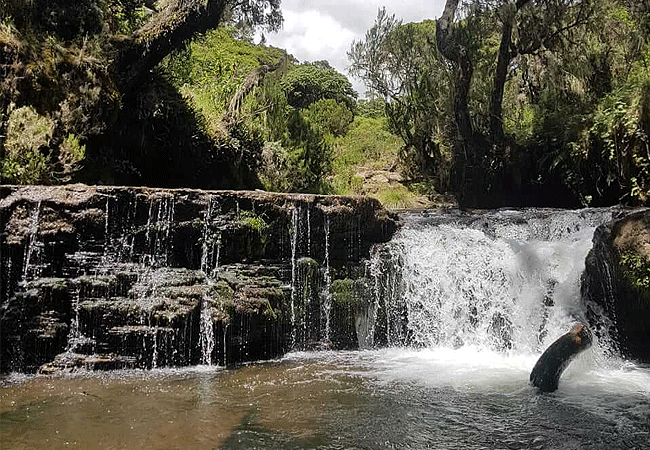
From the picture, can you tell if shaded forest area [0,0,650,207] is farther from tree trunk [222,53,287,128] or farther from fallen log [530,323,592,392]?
fallen log [530,323,592,392]

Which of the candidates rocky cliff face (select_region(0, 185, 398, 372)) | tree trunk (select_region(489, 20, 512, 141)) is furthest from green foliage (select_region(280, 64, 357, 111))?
rocky cliff face (select_region(0, 185, 398, 372))

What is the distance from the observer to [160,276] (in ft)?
24.4

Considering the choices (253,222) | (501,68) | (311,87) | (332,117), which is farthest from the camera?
(311,87)

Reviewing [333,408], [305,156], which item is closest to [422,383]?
[333,408]

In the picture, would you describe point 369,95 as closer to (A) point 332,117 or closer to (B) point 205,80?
(B) point 205,80

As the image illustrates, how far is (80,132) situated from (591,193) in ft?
38.1

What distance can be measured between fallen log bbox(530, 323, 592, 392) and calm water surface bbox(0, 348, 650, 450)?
0.55 ft

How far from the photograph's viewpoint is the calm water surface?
4.25m

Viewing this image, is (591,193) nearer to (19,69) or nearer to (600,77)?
(600,77)

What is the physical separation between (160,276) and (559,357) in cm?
515

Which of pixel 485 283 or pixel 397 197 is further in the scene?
pixel 397 197

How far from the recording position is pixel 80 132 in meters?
9.07

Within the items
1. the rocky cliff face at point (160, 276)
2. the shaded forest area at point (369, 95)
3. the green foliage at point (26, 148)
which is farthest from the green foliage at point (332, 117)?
the green foliage at point (26, 148)

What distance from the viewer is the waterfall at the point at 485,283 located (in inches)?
320
